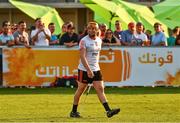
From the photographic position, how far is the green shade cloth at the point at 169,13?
22.6 m

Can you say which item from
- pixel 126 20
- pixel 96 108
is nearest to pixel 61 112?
pixel 96 108

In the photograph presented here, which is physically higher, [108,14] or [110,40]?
[108,14]

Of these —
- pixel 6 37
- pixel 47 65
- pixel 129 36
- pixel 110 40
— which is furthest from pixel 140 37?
pixel 6 37

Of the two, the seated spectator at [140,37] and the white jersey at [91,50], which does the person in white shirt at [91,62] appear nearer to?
the white jersey at [91,50]

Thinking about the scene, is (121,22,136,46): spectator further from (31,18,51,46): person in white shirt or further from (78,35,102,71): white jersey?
(78,35,102,71): white jersey

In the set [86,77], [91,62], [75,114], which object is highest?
[91,62]

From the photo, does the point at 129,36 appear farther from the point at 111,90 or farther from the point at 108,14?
the point at 108,14

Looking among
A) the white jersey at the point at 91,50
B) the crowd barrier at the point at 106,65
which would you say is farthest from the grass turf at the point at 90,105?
the white jersey at the point at 91,50

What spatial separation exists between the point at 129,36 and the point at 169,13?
514 cm

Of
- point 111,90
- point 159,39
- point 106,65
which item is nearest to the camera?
point 111,90

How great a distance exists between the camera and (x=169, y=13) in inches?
892

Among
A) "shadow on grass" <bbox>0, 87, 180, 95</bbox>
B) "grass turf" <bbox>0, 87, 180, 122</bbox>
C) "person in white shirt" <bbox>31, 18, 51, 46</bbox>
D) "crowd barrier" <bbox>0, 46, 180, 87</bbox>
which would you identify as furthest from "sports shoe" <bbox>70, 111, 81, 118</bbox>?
"person in white shirt" <bbox>31, 18, 51, 46</bbox>

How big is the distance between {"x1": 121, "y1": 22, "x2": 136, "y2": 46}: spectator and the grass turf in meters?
1.42

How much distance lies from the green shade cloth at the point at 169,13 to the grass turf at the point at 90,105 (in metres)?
5.68
